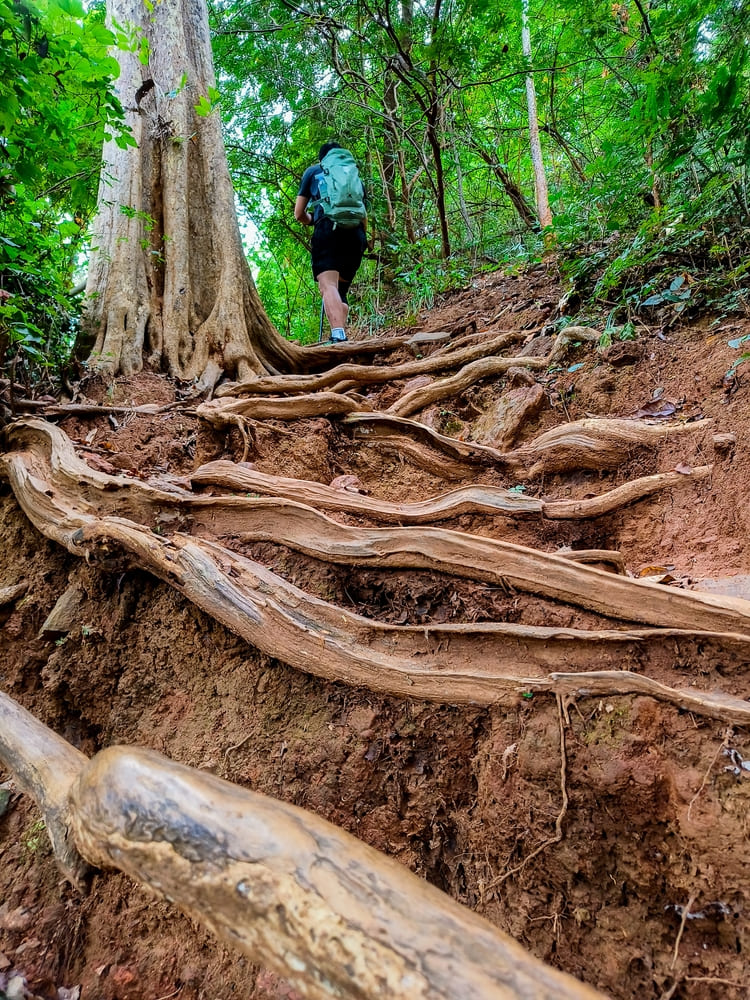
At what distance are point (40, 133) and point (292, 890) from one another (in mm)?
2713

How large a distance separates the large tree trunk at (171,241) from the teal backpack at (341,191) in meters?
0.80

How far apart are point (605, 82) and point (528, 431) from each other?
660cm

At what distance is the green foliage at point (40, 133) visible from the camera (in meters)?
1.81

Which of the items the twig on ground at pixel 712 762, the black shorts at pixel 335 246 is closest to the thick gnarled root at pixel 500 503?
the twig on ground at pixel 712 762

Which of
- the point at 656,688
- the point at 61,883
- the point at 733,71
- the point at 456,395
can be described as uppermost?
the point at 733,71

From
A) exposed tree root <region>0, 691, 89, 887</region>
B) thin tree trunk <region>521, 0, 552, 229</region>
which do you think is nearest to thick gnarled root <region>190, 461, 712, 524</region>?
exposed tree root <region>0, 691, 89, 887</region>

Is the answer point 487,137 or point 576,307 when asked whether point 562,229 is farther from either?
point 487,137

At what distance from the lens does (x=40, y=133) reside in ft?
6.82

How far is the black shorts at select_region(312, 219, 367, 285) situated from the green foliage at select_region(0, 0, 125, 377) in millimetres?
1770

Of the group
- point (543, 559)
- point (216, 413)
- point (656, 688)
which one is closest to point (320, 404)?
point (216, 413)

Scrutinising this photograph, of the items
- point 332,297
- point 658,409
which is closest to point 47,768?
point 658,409

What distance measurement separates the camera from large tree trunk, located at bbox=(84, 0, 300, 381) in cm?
375

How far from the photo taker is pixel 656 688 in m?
1.36

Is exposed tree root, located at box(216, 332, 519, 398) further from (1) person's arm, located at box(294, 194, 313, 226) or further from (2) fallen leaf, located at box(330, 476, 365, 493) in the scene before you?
(1) person's arm, located at box(294, 194, 313, 226)
